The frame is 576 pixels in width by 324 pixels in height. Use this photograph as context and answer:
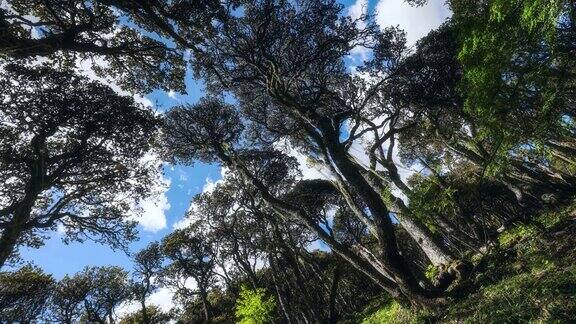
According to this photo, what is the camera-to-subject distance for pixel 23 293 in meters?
31.5

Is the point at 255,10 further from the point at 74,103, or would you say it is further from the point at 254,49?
the point at 74,103

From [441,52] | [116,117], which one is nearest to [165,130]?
[116,117]

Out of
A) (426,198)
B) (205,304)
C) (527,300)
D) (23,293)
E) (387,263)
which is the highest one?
(23,293)

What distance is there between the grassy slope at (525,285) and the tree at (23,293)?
33774 millimetres

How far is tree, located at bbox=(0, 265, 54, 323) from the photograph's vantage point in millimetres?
30109

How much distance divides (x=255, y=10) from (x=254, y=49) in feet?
4.46

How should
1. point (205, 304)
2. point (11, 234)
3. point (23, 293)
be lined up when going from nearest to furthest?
point (11, 234) < point (23, 293) < point (205, 304)

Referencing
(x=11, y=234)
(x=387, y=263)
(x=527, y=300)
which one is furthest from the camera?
(x=11, y=234)

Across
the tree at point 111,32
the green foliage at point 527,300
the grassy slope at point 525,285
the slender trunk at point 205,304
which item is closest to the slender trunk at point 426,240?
the grassy slope at point 525,285

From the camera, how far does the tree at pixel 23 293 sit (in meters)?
30.1

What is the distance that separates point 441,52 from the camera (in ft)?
55.2

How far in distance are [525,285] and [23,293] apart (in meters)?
38.9

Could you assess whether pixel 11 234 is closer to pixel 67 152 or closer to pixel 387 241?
pixel 67 152

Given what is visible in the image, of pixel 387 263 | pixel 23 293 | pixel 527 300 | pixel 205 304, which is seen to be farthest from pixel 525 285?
pixel 23 293
